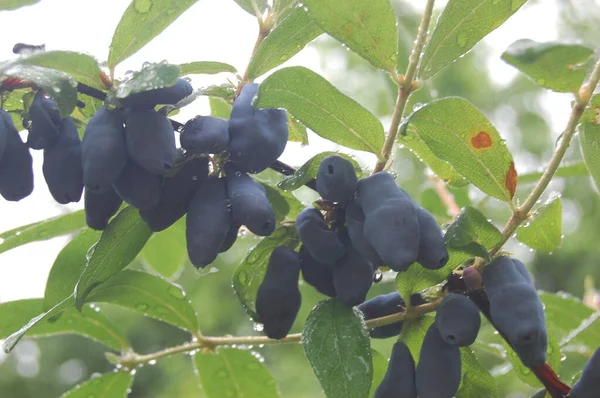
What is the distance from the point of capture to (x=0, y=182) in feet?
2.75

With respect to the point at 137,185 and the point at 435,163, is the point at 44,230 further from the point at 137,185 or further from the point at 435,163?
the point at 435,163

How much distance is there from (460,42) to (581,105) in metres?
0.17

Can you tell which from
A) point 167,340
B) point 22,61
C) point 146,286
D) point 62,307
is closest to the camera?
point 22,61

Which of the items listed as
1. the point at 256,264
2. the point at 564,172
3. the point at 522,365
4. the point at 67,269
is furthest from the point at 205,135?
the point at 564,172

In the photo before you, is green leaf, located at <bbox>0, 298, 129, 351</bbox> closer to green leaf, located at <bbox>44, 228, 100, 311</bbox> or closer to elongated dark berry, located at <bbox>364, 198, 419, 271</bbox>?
green leaf, located at <bbox>44, 228, 100, 311</bbox>

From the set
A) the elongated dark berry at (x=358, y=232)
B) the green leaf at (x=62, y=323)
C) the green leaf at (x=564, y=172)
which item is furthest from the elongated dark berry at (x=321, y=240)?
the green leaf at (x=564, y=172)

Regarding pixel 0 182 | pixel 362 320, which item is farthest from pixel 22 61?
pixel 362 320

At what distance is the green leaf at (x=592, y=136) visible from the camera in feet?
2.94

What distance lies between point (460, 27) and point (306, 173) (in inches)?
10.5

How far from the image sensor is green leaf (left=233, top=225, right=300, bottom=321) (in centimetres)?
97

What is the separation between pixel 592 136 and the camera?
915 millimetres

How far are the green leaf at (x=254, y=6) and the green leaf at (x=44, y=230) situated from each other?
1.39 ft

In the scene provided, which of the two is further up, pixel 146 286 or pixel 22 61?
pixel 22 61

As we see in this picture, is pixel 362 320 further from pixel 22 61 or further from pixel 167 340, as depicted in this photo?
pixel 167 340
